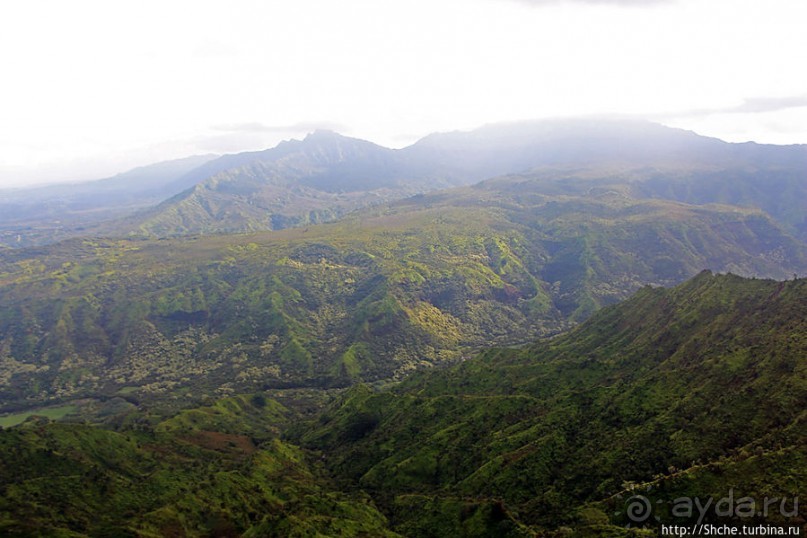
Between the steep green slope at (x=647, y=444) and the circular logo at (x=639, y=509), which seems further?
the steep green slope at (x=647, y=444)

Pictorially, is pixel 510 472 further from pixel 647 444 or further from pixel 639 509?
pixel 639 509

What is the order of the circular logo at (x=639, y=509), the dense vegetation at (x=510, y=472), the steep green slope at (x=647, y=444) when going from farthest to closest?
the dense vegetation at (x=510, y=472) < the steep green slope at (x=647, y=444) < the circular logo at (x=639, y=509)

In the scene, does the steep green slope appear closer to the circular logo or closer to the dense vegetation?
the dense vegetation

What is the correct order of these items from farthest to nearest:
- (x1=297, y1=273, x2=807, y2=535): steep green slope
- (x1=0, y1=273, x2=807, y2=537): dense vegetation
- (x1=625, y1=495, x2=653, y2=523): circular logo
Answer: (x1=0, y1=273, x2=807, y2=537): dense vegetation < (x1=297, y1=273, x2=807, y2=535): steep green slope < (x1=625, y1=495, x2=653, y2=523): circular logo

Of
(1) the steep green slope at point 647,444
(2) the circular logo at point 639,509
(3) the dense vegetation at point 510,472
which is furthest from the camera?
(3) the dense vegetation at point 510,472

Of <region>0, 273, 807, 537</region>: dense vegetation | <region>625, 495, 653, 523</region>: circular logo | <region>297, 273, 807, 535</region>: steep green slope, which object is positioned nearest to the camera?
<region>625, 495, 653, 523</region>: circular logo

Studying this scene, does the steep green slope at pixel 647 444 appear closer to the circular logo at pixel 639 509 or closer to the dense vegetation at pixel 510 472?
the dense vegetation at pixel 510 472

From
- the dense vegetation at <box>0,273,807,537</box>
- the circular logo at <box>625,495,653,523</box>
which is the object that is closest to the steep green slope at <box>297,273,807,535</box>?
the dense vegetation at <box>0,273,807,537</box>

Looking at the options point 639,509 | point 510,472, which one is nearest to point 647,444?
point 639,509

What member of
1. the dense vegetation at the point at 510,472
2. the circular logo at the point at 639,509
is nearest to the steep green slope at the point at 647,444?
the dense vegetation at the point at 510,472

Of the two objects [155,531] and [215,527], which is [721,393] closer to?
[215,527]

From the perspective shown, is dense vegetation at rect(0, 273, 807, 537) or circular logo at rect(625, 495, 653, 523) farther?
dense vegetation at rect(0, 273, 807, 537)
